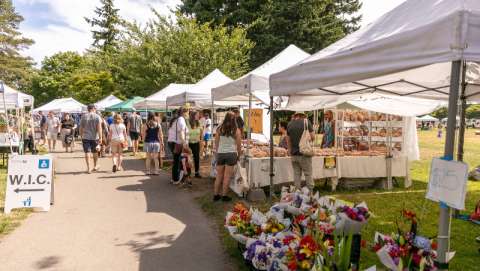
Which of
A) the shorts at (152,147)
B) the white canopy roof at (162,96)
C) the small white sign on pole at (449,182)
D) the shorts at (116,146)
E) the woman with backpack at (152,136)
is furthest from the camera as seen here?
the white canopy roof at (162,96)

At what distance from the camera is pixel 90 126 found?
35.7 feet

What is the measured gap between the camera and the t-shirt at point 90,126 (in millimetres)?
10875

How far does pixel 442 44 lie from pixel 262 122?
1290cm

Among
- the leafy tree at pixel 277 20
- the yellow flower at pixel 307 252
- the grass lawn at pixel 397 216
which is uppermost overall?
the leafy tree at pixel 277 20

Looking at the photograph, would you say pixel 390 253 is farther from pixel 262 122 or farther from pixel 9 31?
pixel 9 31

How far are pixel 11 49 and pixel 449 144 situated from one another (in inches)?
2604

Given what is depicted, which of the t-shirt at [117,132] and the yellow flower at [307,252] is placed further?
the t-shirt at [117,132]

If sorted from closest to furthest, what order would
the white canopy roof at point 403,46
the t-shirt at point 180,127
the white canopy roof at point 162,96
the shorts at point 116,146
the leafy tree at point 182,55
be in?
the white canopy roof at point 403,46, the t-shirt at point 180,127, the shorts at point 116,146, the white canopy roof at point 162,96, the leafy tree at point 182,55

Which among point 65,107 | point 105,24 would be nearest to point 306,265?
point 65,107

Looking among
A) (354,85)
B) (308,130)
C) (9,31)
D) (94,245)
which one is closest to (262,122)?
(308,130)

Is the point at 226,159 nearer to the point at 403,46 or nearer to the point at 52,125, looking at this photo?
the point at 403,46

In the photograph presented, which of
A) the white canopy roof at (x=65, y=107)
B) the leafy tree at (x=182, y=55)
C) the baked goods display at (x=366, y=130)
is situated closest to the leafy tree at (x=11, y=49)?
the white canopy roof at (x=65, y=107)

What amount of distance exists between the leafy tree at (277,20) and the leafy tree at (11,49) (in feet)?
118

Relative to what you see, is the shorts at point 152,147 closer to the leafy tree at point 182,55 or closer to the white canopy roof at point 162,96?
the white canopy roof at point 162,96
